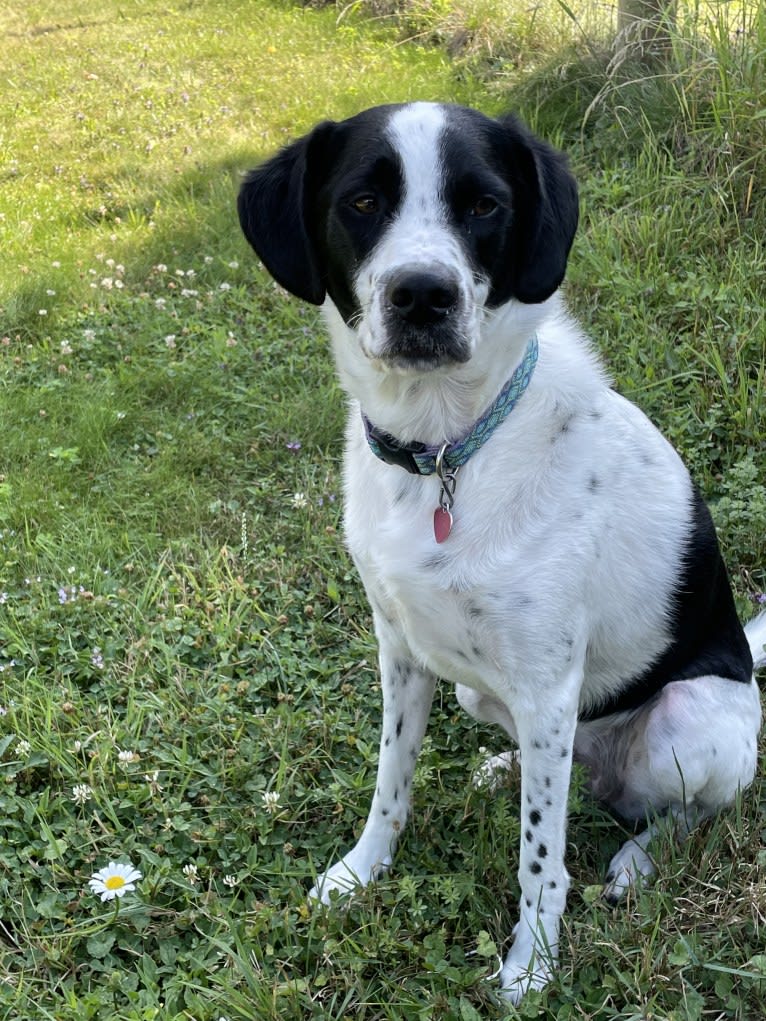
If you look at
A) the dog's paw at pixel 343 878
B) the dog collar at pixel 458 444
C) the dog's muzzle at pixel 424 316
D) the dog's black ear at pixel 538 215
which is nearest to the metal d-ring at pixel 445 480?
the dog collar at pixel 458 444

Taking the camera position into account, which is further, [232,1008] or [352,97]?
[352,97]

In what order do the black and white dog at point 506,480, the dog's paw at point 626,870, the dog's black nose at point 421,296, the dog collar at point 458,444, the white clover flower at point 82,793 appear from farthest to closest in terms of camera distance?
the white clover flower at point 82,793 < the dog's paw at point 626,870 < the dog collar at point 458,444 < the black and white dog at point 506,480 < the dog's black nose at point 421,296

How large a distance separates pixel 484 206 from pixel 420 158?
0.52ft

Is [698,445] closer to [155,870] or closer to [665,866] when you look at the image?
[665,866]

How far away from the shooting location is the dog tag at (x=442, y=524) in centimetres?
204

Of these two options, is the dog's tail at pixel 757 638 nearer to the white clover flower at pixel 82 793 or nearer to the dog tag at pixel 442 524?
the dog tag at pixel 442 524

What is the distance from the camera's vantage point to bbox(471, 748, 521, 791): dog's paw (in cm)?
256

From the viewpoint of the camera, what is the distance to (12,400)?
166 inches

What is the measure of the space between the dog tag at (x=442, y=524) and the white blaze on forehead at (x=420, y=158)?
1.95 ft

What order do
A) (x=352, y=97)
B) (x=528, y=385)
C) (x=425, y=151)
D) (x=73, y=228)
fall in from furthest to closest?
(x=352, y=97), (x=73, y=228), (x=528, y=385), (x=425, y=151)

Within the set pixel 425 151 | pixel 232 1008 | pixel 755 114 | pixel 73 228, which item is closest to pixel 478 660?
pixel 232 1008

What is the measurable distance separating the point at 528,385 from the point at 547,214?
0.35m

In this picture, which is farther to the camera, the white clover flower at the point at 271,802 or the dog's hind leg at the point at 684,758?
the white clover flower at the point at 271,802

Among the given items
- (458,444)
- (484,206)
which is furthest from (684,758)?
(484,206)
